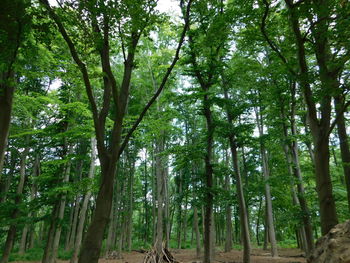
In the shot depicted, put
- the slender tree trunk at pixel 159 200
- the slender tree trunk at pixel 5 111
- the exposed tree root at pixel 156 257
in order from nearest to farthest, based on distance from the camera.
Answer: the slender tree trunk at pixel 5 111
the exposed tree root at pixel 156 257
the slender tree trunk at pixel 159 200

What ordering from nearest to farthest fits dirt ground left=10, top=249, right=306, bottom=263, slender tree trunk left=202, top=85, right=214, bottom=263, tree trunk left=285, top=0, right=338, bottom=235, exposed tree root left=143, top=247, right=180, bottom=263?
tree trunk left=285, top=0, right=338, bottom=235, exposed tree root left=143, top=247, right=180, bottom=263, slender tree trunk left=202, top=85, right=214, bottom=263, dirt ground left=10, top=249, right=306, bottom=263

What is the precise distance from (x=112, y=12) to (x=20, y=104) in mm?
7591

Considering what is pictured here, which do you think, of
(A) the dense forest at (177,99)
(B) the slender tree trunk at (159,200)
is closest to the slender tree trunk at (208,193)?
(A) the dense forest at (177,99)

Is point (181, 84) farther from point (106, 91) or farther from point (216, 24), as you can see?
point (106, 91)

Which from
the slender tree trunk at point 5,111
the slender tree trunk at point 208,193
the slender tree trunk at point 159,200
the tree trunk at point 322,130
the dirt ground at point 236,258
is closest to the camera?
the slender tree trunk at point 5,111

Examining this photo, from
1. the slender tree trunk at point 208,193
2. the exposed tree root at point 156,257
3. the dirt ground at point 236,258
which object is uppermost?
the slender tree trunk at point 208,193

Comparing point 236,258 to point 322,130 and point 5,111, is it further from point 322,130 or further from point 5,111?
point 5,111

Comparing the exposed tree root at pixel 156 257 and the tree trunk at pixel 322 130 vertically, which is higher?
the tree trunk at pixel 322 130

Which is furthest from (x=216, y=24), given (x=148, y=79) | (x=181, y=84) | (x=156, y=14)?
(x=181, y=84)

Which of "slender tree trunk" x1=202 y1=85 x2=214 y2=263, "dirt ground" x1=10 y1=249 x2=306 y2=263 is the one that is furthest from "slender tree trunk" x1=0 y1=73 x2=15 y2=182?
"dirt ground" x1=10 y1=249 x2=306 y2=263

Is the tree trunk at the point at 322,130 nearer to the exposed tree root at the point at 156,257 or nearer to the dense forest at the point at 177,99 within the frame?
the dense forest at the point at 177,99

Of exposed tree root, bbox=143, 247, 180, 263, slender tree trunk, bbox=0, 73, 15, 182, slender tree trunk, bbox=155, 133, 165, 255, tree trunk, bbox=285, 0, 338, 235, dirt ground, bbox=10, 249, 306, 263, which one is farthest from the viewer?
dirt ground, bbox=10, 249, 306, 263

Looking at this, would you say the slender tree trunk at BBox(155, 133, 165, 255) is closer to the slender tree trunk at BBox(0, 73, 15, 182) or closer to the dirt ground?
the dirt ground

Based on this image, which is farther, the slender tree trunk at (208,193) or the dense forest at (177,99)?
the slender tree trunk at (208,193)
